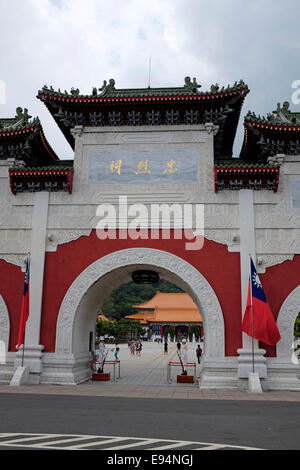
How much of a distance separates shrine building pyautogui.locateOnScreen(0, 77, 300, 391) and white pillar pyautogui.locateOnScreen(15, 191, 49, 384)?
3 cm

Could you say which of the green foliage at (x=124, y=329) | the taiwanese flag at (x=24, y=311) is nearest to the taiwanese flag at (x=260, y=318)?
the taiwanese flag at (x=24, y=311)

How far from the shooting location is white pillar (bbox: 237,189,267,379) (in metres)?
10.4

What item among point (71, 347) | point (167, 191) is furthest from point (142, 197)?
point (71, 347)

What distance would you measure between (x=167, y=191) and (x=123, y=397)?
5.86 m

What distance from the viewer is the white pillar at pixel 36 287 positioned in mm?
10898

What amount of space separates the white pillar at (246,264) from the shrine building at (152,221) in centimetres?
4

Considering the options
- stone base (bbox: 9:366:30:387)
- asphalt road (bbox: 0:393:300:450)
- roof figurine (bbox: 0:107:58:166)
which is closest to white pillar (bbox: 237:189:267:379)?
asphalt road (bbox: 0:393:300:450)

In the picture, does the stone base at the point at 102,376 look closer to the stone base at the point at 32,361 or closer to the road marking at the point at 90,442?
the stone base at the point at 32,361

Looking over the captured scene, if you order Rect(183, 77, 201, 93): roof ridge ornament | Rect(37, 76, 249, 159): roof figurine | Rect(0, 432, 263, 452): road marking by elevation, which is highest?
Rect(183, 77, 201, 93): roof ridge ornament

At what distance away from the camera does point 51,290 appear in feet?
37.9

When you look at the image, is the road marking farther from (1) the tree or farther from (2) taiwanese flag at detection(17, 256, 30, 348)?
(1) the tree

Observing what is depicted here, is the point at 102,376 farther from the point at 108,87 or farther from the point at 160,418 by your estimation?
the point at 108,87

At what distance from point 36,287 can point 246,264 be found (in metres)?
6.13

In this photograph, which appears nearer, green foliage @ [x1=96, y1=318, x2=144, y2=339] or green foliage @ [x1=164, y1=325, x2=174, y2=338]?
green foliage @ [x1=164, y1=325, x2=174, y2=338]
